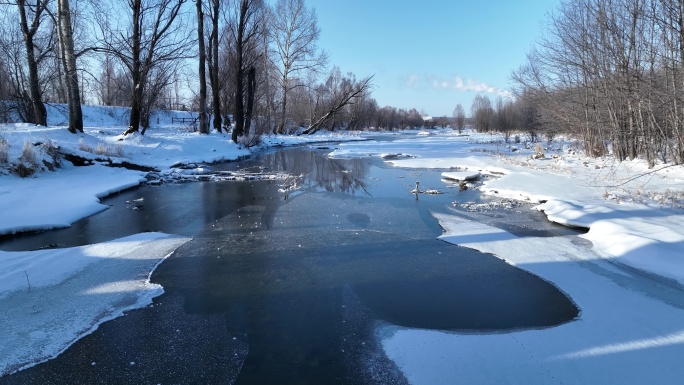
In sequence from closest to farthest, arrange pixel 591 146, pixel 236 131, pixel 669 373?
pixel 669 373 → pixel 591 146 → pixel 236 131

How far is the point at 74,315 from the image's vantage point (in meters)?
3.93

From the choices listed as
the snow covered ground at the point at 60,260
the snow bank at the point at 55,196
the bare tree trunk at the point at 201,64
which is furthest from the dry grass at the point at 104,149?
the bare tree trunk at the point at 201,64

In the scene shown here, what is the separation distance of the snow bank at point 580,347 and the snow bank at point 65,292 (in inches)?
109

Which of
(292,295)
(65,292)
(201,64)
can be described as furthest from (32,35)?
(292,295)

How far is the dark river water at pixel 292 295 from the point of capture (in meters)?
3.18

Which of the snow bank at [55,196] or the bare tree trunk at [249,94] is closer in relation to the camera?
the snow bank at [55,196]

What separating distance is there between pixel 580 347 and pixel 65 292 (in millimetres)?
5051

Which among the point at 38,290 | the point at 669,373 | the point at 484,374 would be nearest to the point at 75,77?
the point at 38,290

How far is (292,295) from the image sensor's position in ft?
14.8

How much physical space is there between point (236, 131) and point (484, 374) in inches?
895

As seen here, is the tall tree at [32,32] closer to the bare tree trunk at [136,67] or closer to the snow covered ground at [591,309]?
the bare tree trunk at [136,67]

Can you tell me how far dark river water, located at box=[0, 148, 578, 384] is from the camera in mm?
3176

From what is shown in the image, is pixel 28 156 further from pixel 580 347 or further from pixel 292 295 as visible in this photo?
pixel 580 347

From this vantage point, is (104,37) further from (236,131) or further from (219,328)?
(219,328)
